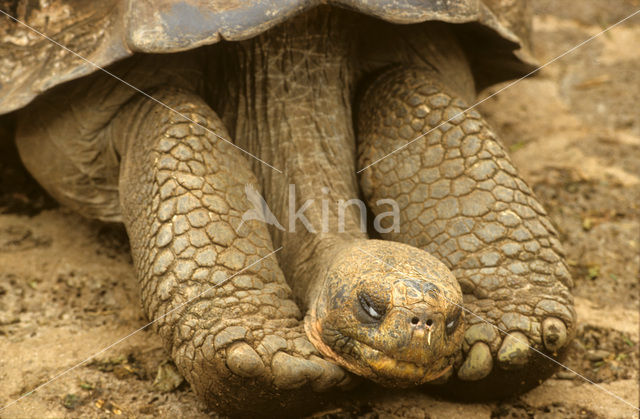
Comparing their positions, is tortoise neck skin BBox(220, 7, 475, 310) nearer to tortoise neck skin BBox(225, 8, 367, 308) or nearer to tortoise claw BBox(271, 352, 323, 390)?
tortoise neck skin BBox(225, 8, 367, 308)

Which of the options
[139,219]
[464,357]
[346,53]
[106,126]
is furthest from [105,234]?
[464,357]

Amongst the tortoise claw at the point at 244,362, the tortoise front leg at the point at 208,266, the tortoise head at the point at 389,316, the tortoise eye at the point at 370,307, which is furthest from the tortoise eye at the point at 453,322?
the tortoise claw at the point at 244,362

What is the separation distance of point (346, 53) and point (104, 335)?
1.39 metres

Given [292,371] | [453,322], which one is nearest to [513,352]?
[453,322]

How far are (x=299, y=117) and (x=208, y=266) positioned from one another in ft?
2.65

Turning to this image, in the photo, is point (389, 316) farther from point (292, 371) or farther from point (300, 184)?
point (300, 184)

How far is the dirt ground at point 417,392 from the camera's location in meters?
2.43

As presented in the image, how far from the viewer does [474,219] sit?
2.68 m

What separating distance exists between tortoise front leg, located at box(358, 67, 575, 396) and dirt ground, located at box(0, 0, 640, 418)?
0.85 ft

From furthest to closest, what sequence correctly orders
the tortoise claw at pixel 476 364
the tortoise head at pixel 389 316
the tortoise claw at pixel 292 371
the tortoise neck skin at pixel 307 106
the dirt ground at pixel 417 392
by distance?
the tortoise neck skin at pixel 307 106 < the dirt ground at pixel 417 392 < the tortoise claw at pixel 476 364 < the tortoise claw at pixel 292 371 < the tortoise head at pixel 389 316

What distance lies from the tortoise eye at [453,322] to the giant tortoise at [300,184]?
1 cm

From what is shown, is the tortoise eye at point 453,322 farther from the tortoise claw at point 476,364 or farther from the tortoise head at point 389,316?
the tortoise claw at point 476,364

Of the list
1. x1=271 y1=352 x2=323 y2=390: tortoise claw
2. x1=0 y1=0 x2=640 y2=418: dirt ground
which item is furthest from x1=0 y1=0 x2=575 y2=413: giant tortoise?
x1=0 y1=0 x2=640 y2=418: dirt ground

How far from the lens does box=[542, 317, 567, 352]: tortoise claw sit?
2346mm
